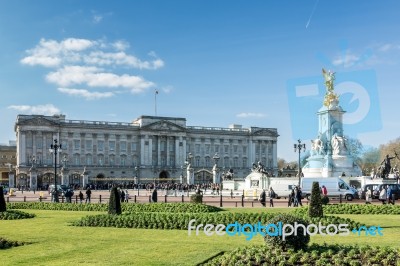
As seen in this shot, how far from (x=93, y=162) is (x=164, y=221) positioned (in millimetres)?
87063

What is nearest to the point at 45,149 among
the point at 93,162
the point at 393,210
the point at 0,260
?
the point at 93,162

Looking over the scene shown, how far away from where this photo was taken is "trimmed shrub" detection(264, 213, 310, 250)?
1148 cm

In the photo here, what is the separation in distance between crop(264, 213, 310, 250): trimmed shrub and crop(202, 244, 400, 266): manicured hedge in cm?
14

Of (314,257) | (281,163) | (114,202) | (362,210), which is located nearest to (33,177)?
(114,202)

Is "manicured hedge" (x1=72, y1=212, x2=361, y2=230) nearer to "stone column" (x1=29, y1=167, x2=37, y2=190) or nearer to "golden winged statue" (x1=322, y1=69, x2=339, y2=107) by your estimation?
"golden winged statue" (x1=322, y1=69, x2=339, y2=107)

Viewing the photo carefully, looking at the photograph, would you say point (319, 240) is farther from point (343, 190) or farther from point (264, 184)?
point (264, 184)

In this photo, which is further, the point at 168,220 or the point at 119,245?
the point at 168,220

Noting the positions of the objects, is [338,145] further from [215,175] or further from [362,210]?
[362,210]

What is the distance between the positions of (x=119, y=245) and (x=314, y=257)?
19.5ft

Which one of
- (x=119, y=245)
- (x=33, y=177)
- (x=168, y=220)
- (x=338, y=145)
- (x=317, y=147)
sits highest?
(x=338, y=145)

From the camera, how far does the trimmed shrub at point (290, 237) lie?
11.5 meters

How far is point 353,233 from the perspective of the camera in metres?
16.9

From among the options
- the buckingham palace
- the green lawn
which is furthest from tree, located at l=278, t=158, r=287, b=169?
the green lawn

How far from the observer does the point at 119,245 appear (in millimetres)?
14680
